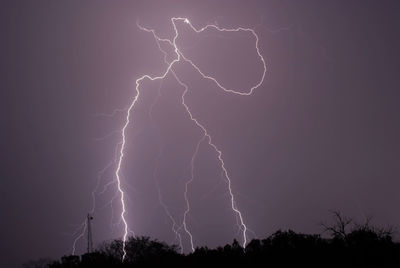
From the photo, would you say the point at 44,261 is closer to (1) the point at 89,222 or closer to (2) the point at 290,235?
(1) the point at 89,222

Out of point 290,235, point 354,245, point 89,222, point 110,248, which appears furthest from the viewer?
point 110,248

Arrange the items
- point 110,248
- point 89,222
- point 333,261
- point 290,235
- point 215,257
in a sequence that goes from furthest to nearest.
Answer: point 110,248 < point 89,222 < point 290,235 < point 215,257 < point 333,261

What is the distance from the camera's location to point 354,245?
18594 millimetres

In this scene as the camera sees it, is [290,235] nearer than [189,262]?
No

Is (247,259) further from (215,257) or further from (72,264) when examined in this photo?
(72,264)

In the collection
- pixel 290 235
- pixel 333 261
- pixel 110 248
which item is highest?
pixel 110 248

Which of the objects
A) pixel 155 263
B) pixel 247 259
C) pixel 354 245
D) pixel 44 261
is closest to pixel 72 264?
pixel 155 263

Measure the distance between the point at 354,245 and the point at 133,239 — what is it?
85.5 feet

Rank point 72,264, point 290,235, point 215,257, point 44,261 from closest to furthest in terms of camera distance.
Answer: point 215,257
point 290,235
point 72,264
point 44,261

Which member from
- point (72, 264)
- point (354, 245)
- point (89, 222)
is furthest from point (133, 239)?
point (354, 245)

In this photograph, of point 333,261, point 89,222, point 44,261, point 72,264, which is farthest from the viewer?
point 44,261

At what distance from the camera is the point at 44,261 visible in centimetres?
6581

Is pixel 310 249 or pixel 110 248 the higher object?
pixel 110 248

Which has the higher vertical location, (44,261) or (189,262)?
(44,261)
